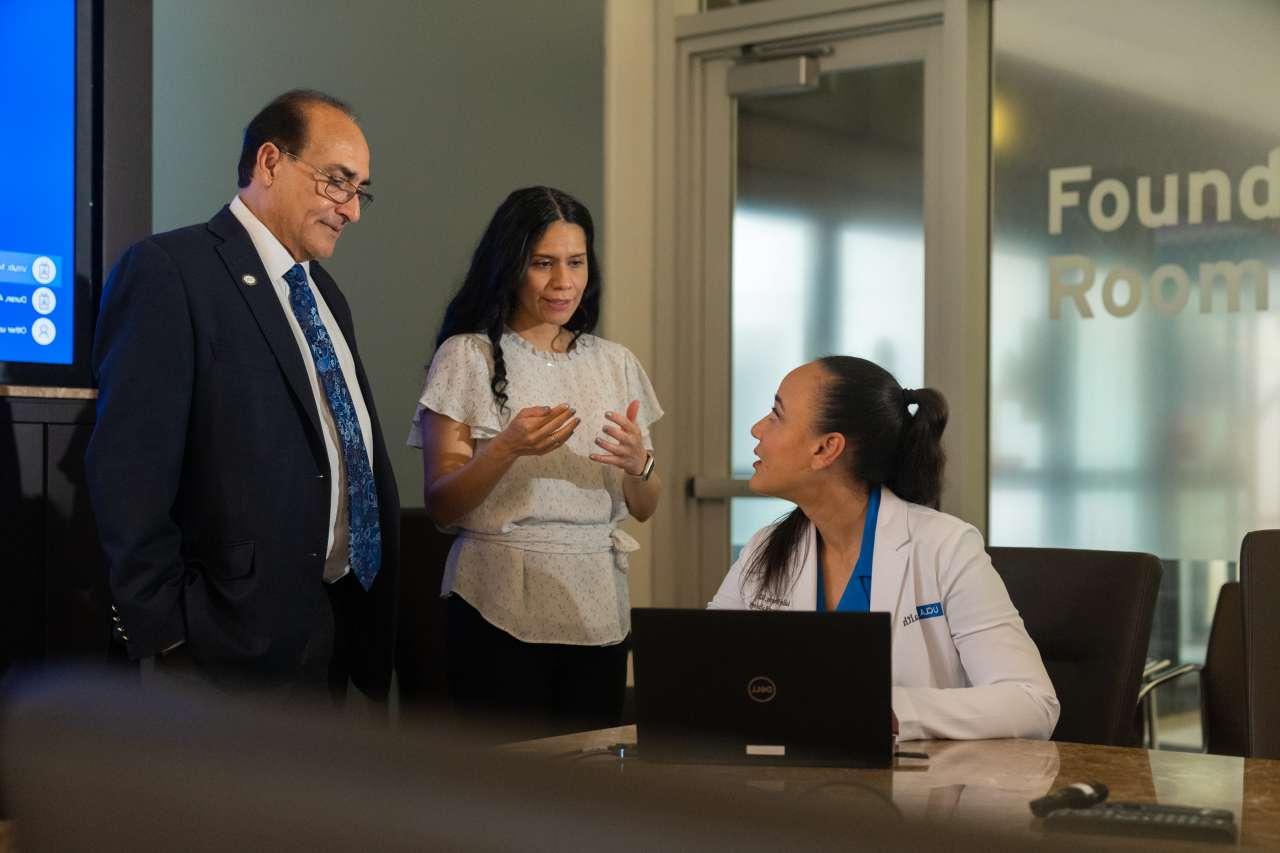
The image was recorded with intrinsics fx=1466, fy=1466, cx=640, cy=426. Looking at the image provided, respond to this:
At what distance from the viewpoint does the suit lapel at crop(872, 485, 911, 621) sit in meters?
2.19

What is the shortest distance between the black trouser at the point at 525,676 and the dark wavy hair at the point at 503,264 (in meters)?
0.46

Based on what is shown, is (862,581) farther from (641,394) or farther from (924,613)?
(641,394)

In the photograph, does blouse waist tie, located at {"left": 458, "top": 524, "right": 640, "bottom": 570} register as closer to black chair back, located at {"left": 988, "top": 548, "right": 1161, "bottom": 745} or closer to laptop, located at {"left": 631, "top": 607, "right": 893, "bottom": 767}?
black chair back, located at {"left": 988, "top": 548, "right": 1161, "bottom": 745}

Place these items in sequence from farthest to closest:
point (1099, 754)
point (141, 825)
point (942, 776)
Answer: point (1099, 754) → point (942, 776) → point (141, 825)

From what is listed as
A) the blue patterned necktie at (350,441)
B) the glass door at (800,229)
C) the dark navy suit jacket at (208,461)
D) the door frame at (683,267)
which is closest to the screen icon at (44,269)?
the dark navy suit jacket at (208,461)

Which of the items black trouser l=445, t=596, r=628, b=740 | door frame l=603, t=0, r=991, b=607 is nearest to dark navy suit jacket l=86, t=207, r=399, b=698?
black trouser l=445, t=596, r=628, b=740

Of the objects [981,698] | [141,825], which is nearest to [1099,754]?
[981,698]

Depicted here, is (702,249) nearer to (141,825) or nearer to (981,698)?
(981,698)

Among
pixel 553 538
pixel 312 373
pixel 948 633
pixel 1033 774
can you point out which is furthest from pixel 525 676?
pixel 1033 774

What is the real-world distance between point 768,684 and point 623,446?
45.7 inches

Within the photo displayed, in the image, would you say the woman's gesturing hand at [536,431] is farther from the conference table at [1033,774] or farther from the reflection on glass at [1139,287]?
the reflection on glass at [1139,287]

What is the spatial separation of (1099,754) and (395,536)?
50.1 inches

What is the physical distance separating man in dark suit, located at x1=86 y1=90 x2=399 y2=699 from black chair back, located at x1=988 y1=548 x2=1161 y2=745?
1.11m

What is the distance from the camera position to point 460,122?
Result: 4.49m
